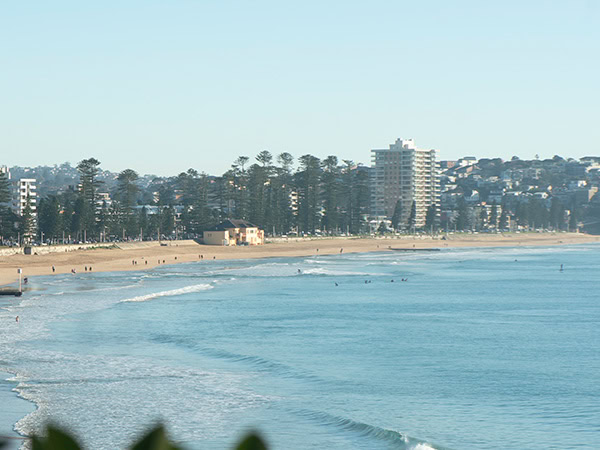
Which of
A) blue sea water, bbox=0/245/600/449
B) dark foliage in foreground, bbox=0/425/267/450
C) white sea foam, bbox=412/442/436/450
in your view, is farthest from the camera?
blue sea water, bbox=0/245/600/449

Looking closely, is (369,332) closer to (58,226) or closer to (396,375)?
(396,375)

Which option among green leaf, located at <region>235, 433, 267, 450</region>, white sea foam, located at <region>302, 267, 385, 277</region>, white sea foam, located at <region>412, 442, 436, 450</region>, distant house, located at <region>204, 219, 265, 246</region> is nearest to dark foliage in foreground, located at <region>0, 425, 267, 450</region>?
green leaf, located at <region>235, 433, 267, 450</region>

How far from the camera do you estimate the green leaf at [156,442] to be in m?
1.75

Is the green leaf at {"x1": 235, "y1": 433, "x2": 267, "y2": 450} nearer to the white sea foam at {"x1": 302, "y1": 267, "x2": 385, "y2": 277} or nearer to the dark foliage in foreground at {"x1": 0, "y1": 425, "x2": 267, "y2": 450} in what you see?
the dark foliage in foreground at {"x1": 0, "y1": 425, "x2": 267, "y2": 450}

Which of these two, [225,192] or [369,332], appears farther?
[225,192]

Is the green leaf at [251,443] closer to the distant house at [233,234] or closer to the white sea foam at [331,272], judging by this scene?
the white sea foam at [331,272]

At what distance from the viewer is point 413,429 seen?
88.7ft

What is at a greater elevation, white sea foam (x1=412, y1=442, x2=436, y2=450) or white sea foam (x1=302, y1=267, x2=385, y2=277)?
white sea foam (x1=302, y1=267, x2=385, y2=277)

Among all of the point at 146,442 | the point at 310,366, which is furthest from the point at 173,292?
the point at 146,442

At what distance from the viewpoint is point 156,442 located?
1.75 meters

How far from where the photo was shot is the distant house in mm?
170125

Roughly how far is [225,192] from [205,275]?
91560 millimetres

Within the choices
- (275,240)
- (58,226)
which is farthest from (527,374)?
(275,240)

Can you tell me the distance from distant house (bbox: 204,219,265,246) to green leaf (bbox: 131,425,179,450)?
167990 mm
